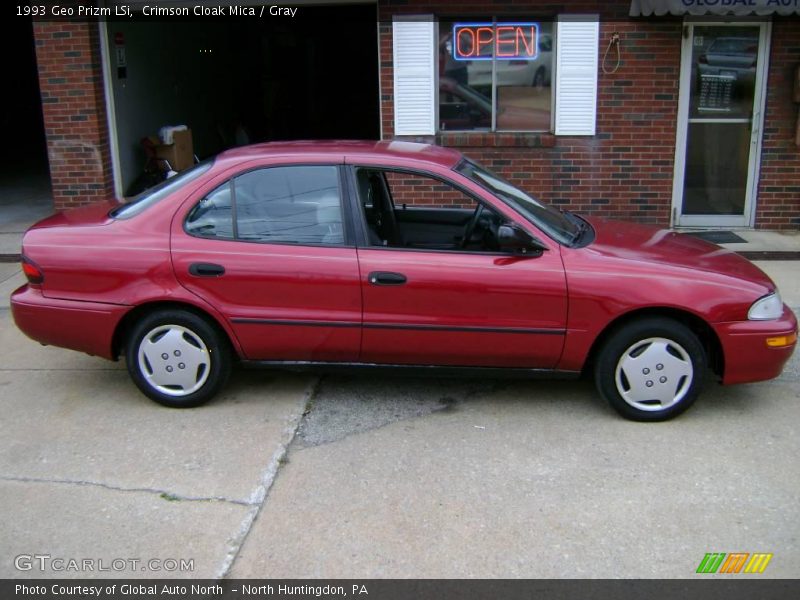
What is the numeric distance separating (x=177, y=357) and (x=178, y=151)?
692cm

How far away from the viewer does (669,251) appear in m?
5.05

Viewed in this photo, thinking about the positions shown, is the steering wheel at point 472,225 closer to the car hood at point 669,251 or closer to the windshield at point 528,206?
the windshield at point 528,206

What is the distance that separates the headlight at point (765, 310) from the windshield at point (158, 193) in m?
3.30

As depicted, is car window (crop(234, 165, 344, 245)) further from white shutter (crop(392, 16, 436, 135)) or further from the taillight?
white shutter (crop(392, 16, 436, 135))

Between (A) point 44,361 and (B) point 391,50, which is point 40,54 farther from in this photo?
(A) point 44,361

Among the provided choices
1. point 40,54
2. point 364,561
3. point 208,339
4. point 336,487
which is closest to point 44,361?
point 208,339

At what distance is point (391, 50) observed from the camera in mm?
9102

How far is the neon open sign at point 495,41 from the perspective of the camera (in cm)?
909

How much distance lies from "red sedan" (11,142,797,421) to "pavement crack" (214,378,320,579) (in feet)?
1.15

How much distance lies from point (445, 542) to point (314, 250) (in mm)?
1922

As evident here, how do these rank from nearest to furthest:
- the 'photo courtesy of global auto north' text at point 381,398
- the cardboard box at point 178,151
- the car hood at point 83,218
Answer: the 'photo courtesy of global auto north' text at point 381,398, the car hood at point 83,218, the cardboard box at point 178,151

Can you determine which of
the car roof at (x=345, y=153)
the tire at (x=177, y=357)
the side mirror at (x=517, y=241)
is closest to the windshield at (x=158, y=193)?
the car roof at (x=345, y=153)

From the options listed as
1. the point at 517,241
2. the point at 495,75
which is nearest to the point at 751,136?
the point at 495,75

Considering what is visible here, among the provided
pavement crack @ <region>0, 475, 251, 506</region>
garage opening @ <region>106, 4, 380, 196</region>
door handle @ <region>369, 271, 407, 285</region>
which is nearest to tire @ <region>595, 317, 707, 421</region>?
door handle @ <region>369, 271, 407, 285</region>
